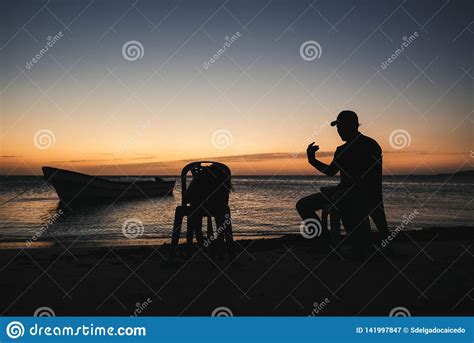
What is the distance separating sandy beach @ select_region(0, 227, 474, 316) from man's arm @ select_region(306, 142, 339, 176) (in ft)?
3.99

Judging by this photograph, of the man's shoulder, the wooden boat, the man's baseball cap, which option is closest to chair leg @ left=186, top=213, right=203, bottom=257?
the man's baseball cap

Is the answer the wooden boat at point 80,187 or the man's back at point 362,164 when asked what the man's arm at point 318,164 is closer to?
the man's back at point 362,164

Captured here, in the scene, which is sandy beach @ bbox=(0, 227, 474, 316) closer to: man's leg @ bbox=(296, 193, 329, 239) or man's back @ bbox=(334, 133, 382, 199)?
man's leg @ bbox=(296, 193, 329, 239)

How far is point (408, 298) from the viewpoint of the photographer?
13.2ft

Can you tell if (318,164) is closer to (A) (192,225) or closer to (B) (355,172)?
(B) (355,172)

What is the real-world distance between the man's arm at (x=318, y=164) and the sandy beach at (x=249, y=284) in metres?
1.22

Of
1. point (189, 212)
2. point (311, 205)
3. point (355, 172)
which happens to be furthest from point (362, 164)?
point (189, 212)

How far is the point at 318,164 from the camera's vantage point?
5.33m

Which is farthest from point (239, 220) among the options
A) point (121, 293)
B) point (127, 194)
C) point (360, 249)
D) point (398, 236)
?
point (127, 194)

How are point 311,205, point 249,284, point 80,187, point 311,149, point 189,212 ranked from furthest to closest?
1. point 80,187
2. point 311,205
3. point 189,212
4. point 311,149
5. point 249,284

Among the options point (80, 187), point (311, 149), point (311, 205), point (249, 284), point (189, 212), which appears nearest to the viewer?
point (249, 284)

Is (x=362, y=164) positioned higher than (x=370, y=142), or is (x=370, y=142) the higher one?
(x=370, y=142)

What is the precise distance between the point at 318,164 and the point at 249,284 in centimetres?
174

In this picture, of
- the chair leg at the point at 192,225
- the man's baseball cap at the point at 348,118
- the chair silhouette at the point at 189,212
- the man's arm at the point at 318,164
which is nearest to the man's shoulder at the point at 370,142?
the man's baseball cap at the point at 348,118
